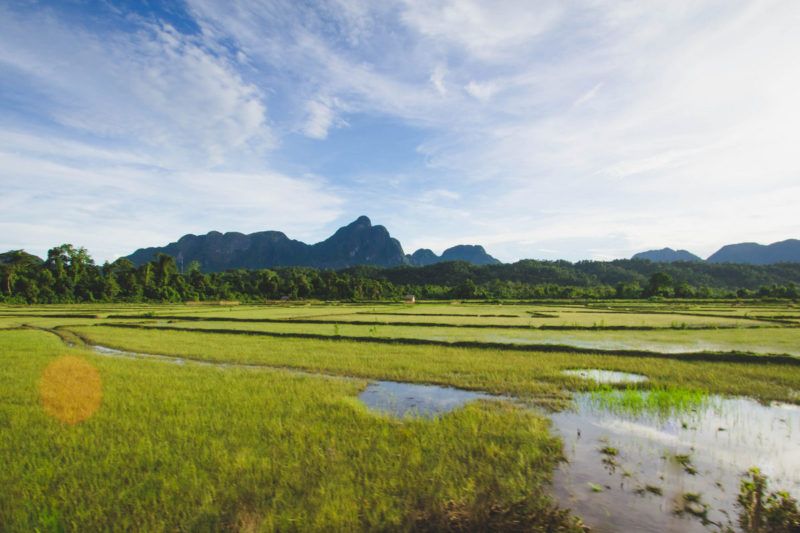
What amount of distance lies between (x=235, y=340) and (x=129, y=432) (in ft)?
40.8

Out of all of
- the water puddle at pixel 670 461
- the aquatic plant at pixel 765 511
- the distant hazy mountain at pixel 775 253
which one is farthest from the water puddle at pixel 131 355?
the distant hazy mountain at pixel 775 253

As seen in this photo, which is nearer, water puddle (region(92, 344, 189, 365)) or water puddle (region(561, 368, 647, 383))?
water puddle (region(561, 368, 647, 383))

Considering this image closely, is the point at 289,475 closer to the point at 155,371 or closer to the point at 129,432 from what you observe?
the point at 129,432

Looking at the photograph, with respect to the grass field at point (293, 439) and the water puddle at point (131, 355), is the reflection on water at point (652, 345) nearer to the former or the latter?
the grass field at point (293, 439)

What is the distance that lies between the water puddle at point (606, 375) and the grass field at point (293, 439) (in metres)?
0.31

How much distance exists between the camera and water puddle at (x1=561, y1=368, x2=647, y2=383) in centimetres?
982

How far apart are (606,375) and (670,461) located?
5796 mm

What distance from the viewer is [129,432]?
6.23 metres

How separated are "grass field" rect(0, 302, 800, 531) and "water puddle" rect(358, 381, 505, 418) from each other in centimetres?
42

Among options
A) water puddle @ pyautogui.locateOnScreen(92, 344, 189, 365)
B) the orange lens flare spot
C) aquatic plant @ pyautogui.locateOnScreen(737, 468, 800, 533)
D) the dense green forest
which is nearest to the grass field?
the orange lens flare spot

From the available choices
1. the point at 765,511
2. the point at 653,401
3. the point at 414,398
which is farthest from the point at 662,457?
the point at 414,398

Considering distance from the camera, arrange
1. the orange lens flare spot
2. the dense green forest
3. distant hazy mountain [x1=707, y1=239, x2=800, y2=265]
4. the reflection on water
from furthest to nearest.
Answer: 1. distant hazy mountain [x1=707, y1=239, x2=800, y2=265]
2. the dense green forest
3. the reflection on water
4. the orange lens flare spot

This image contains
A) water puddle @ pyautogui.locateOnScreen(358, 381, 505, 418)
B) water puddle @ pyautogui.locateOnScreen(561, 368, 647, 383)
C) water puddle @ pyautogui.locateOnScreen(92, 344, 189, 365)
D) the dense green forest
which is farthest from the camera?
the dense green forest

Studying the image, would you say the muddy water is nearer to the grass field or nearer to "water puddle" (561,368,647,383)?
the grass field
